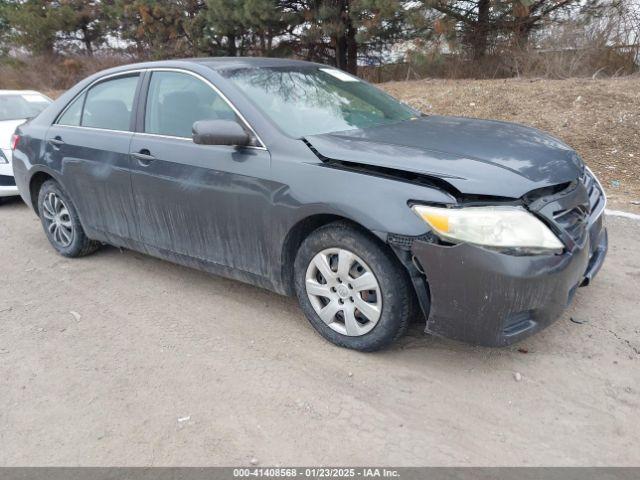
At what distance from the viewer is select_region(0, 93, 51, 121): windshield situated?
7.95 m

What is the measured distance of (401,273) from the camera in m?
2.89

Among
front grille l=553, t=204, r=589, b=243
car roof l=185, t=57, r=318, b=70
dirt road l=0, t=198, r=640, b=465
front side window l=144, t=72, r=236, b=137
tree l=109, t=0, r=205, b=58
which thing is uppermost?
tree l=109, t=0, r=205, b=58

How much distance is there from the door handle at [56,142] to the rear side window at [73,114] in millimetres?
159

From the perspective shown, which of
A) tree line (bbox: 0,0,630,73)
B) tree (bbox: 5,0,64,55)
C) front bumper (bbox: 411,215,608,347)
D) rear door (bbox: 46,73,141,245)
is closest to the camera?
front bumper (bbox: 411,215,608,347)

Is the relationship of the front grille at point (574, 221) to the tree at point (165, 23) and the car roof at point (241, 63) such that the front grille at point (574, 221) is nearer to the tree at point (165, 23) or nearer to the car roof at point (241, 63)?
the car roof at point (241, 63)

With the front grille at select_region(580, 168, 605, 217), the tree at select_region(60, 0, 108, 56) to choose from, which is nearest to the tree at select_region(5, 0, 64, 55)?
the tree at select_region(60, 0, 108, 56)

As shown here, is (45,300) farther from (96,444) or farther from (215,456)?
(215,456)

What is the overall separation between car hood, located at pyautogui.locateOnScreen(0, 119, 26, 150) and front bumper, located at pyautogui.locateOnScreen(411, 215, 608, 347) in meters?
6.16

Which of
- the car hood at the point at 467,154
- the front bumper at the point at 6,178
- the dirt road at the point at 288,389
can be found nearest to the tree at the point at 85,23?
the front bumper at the point at 6,178

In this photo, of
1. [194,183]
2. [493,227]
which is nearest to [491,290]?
[493,227]

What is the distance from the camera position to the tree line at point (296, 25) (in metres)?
10.5

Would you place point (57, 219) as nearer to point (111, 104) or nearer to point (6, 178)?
point (111, 104)

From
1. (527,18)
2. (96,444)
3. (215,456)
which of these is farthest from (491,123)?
(527,18)

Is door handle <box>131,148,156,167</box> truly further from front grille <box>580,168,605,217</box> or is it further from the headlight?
front grille <box>580,168,605,217</box>
